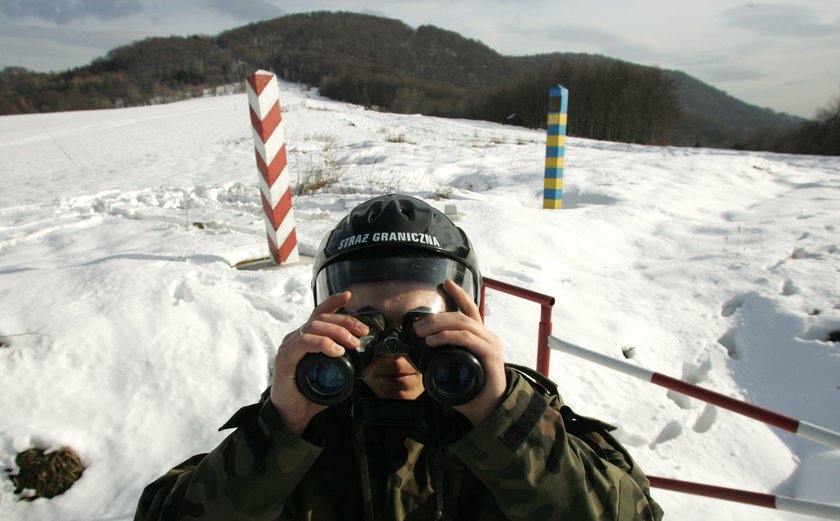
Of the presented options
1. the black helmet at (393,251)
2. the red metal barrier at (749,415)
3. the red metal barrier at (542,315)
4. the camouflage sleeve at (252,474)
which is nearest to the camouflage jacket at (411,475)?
the camouflage sleeve at (252,474)

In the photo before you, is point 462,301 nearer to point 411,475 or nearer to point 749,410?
point 411,475

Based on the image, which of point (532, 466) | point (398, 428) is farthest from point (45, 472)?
point (532, 466)

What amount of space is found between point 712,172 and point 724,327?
6.06m

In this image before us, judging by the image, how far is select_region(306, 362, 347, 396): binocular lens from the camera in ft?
3.51

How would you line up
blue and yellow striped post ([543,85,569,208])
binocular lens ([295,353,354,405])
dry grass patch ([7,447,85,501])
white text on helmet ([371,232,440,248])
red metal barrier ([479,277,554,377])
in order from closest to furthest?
1. binocular lens ([295,353,354,405])
2. white text on helmet ([371,232,440,248])
3. dry grass patch ([7,447,85,501])
4. red metal barrier ([479,277,554,377])
5. blue and yellow striped post ([543,85,569,208])

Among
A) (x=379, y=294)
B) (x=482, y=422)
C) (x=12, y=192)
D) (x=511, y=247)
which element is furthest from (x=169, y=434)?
(x=12, y=192)

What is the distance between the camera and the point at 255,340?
9.89ft

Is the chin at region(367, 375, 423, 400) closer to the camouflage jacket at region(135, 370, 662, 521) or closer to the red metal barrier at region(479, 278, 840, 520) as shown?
the camouflage jacket at region(135, 370, 662, 521)

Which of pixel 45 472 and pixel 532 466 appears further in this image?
pixel 45 472

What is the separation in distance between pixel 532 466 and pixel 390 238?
683mm

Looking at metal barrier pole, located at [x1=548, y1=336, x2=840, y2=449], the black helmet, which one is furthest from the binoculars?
metal barrier pole, located at [x1=548, y1=336, x2=840, y2=449]

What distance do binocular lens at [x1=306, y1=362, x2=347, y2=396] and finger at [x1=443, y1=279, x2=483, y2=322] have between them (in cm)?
38

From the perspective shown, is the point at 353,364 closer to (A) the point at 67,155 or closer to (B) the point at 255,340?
(B) the point at 255,340

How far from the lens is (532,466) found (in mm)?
1160
